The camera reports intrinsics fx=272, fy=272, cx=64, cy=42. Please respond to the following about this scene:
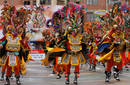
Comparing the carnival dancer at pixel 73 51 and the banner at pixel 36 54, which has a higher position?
the carnival dancer at pixel 73 51

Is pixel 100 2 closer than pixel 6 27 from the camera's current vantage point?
No

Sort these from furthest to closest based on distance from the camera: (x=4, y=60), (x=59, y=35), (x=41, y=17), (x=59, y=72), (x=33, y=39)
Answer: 1. (x=33, y=39)
2. (x=41, y=17)
3. (x=59, y=72)
4. (x=59, y=35)
5. (x=4, y=60)

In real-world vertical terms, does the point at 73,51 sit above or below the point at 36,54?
above

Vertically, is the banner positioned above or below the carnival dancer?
below

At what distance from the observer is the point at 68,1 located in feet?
32.2

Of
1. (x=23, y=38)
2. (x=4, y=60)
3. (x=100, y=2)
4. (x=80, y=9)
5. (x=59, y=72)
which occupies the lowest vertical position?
(x=59, y=72)

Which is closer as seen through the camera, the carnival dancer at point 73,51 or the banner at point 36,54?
the carnival dancer at point 73,51

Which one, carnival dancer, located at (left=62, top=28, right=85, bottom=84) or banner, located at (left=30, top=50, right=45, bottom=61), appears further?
banner, located at (left=30, top=50, right=45, bottom=61)

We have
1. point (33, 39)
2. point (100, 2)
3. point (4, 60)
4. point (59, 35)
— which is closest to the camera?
point (4, 60)

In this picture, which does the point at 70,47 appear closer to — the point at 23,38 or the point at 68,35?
the point at 68,35

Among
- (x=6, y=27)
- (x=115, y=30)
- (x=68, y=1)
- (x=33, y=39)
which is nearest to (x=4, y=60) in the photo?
(x=6, y=27)

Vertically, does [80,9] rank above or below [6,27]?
above

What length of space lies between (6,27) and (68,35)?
6.90ft

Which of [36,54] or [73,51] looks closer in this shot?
[73,51]
